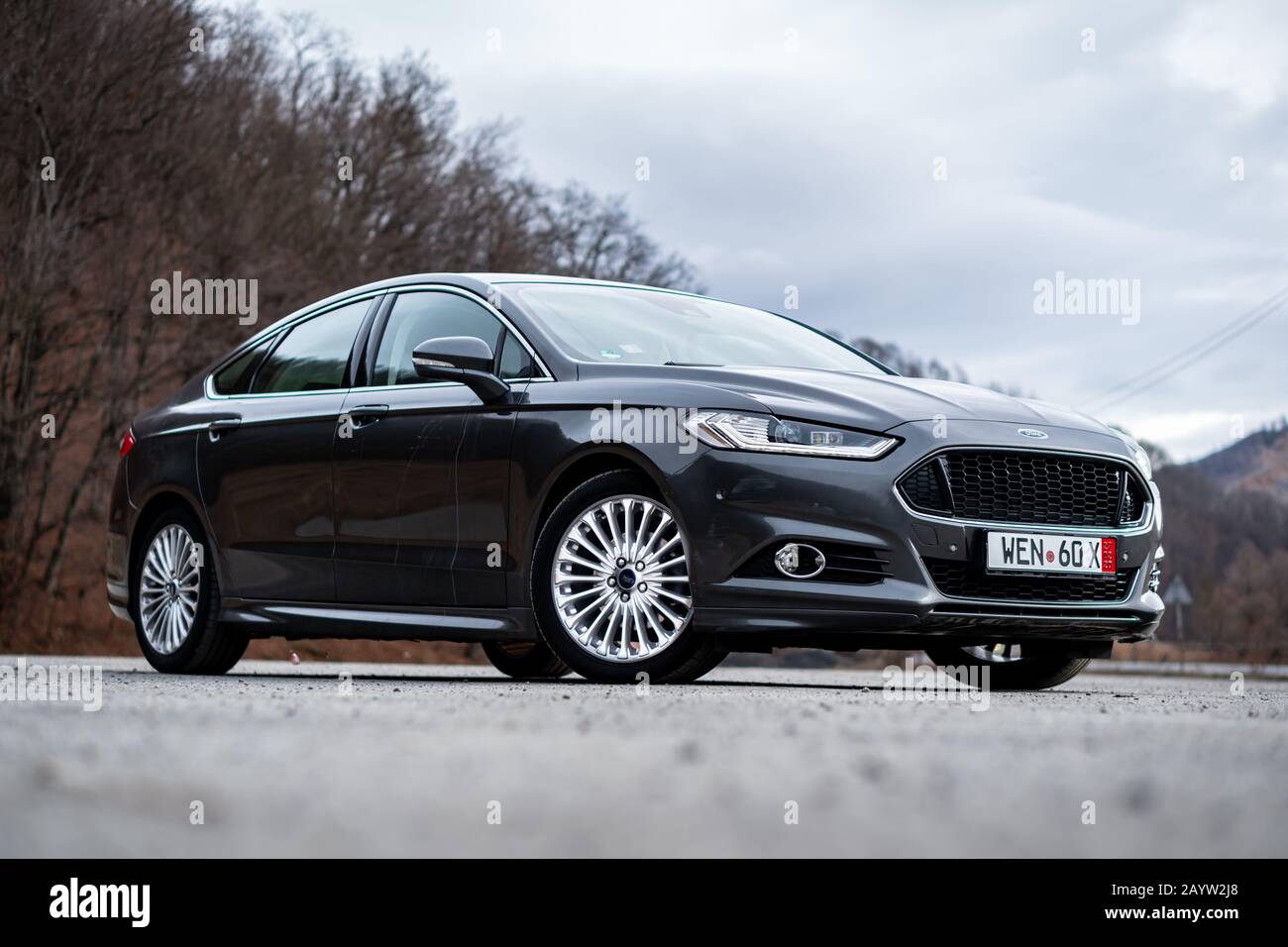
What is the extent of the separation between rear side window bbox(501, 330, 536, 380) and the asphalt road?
2417mm

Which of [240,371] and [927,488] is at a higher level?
[240,371]

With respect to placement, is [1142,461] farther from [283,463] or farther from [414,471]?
[283,463]

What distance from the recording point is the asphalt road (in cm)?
262

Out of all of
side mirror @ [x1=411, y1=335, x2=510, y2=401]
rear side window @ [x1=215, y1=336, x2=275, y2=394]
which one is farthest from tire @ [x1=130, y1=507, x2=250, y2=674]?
side mirror @ [x1=411, y1=335, x2=510, y2=401]

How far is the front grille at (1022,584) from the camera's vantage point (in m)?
6.35

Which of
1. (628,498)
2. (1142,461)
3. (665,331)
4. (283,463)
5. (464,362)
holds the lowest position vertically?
(628,498)

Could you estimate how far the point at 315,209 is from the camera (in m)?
29.5

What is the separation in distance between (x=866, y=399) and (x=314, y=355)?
293 cm

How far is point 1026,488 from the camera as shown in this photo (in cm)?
669

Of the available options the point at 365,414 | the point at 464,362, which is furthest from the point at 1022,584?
the point at 365,414

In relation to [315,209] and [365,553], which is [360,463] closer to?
[365,553]

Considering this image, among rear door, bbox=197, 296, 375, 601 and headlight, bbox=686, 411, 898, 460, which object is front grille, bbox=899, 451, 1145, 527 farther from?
rear door, bbox=197, 296, 375, 601
